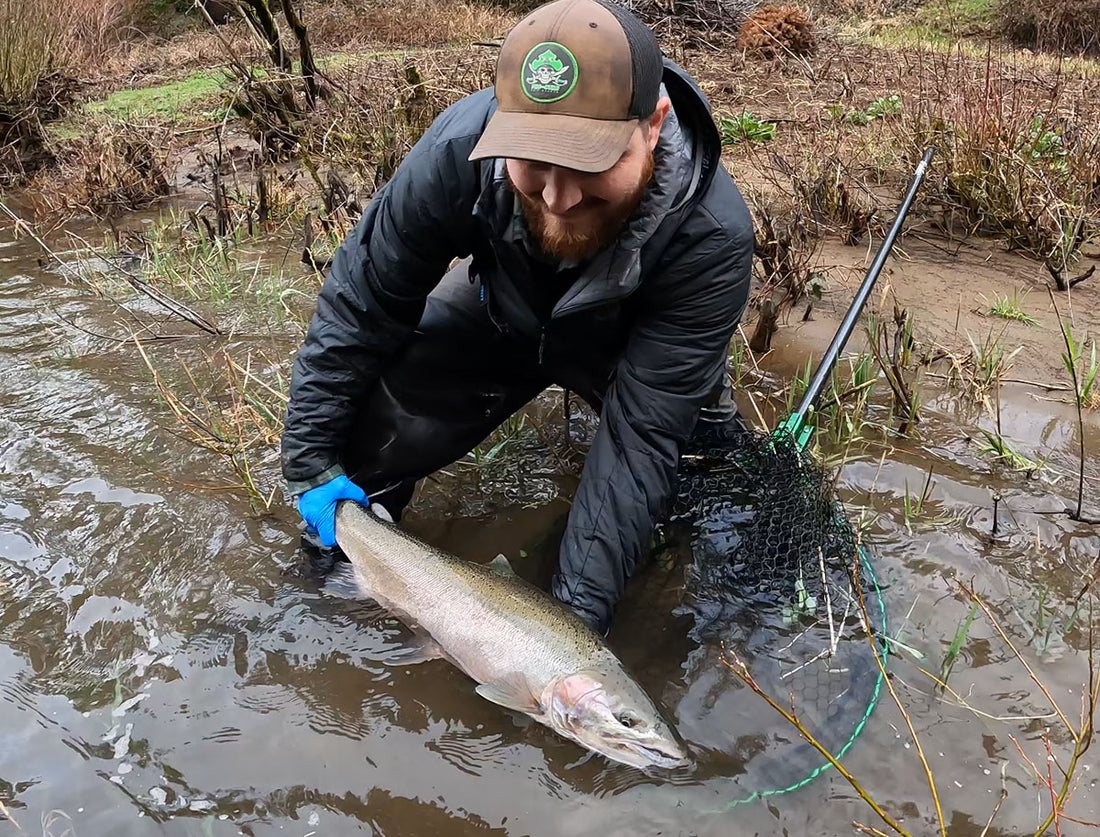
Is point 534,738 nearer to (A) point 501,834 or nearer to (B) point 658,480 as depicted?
(A) point 501,834

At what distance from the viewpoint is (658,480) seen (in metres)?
2.83

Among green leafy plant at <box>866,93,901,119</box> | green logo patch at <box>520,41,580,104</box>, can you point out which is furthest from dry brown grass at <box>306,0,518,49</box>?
green logo patch at <box>520,41,580,104</box>

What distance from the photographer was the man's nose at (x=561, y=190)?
2.32 meters

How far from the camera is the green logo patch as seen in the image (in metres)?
2.25

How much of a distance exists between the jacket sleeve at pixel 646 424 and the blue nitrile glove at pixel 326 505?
2.73ft

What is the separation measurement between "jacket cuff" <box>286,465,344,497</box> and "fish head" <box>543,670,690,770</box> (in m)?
1.16

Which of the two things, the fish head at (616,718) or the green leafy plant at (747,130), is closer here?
the fish head at (616,718)

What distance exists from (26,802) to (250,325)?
3248 millimetres

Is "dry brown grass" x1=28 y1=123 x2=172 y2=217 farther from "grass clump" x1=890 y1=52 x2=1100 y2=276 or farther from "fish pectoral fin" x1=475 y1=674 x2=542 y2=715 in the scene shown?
"fish pectoral fin" x1=475 y1=674 x2=542 y2=715

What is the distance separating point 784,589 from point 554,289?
4.36 ft

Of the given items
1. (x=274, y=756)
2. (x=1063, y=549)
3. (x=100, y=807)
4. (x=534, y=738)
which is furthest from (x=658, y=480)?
(x=100, y=807)

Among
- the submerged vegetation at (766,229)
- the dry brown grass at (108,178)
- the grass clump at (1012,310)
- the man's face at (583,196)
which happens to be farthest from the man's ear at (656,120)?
the dry brown grass at (108,178)

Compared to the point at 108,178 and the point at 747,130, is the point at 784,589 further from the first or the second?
the point at 108,178

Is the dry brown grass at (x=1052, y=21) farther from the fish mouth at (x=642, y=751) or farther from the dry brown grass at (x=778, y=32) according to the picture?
the fish mouth at (x=642, y=751)
